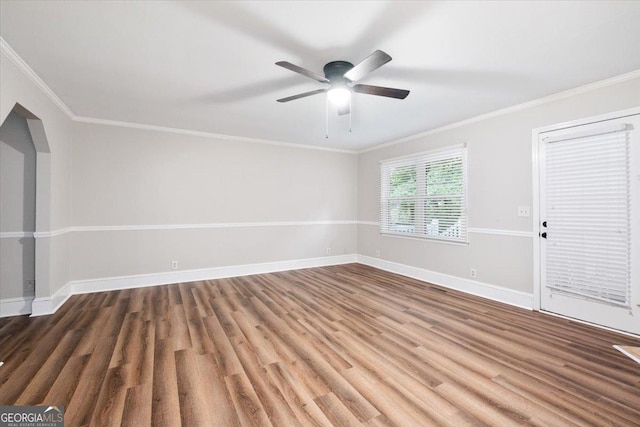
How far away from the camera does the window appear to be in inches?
170

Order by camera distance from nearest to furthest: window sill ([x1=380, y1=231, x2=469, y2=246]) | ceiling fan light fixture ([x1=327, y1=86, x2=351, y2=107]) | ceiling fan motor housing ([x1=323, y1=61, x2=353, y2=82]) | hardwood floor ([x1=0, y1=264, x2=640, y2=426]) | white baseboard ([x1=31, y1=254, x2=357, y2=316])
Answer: hardwood floor ([x1=0, y1=264, x2=640, y2=426]) < ceiling fan motor housing ([x1=323, y1=61, x2=353, y2=82]) < ceiling fan light fixture ([x1=327, y1=86, x2=351, y2=107]) < white baseboard ([x1=31, y1=254, x2=357, y2=316]) < window sill ([x1=380, y1=231, x2=469, y2=246])

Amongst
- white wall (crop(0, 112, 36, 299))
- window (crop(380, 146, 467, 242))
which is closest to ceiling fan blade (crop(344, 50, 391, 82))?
window (crop(380, 146, 467, 242))

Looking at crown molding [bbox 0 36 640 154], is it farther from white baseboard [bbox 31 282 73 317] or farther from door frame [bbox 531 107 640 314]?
white baseboard [bbox 31 282 73 317]

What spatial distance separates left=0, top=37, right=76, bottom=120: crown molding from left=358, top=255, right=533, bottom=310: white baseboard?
18.1ft

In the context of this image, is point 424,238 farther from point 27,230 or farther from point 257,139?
point 27,230

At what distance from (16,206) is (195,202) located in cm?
208

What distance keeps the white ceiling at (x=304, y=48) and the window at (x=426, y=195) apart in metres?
1.07

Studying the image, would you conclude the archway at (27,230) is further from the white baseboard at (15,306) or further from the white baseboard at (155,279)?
the white baseboard at (155,279)

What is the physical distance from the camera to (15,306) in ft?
10.6

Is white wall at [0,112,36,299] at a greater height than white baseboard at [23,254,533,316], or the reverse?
white wall at [0,112,36,299]

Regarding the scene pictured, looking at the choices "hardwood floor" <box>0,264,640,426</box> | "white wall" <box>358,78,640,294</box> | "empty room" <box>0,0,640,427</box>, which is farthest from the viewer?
"white wall" <box>358,78,640,294</box>

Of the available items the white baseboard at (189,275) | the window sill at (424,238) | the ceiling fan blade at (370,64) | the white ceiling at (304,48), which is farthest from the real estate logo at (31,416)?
the window sill at (424,238)

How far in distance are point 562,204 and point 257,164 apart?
4602mm

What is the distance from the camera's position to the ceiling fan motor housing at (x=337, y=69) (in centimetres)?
243
